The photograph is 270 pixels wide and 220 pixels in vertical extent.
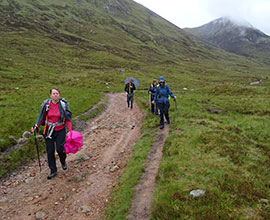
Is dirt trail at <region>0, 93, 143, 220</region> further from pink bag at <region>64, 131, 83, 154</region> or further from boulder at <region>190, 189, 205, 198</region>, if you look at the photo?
boulder at <region>190, 189, 205, 198</region>

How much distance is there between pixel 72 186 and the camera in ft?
25.4

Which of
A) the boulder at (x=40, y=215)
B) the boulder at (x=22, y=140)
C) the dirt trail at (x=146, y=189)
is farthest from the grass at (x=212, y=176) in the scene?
the boulder at (x=22, y=140)

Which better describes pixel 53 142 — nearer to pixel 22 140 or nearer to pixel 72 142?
pixel 72 142

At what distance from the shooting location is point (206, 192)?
5.88 meters

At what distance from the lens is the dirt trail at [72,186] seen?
6.39 meters

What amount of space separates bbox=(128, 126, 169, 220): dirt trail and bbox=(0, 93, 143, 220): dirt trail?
125cm

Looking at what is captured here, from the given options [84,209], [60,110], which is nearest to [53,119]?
[60,110]

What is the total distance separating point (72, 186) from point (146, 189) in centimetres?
312

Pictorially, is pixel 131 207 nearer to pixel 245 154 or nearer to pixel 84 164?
pixel 84 164

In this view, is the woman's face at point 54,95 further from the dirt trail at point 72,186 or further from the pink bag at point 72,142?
the dirt trail at point 72,186

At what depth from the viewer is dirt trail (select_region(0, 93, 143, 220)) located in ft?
21.0

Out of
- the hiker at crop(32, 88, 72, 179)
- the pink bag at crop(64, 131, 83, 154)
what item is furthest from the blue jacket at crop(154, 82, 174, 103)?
the hiker at crop(32, 88, 72, 179)

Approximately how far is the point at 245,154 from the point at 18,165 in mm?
11327

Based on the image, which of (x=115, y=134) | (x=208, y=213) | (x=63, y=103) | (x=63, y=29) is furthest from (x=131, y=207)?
(x=63, y=29)
